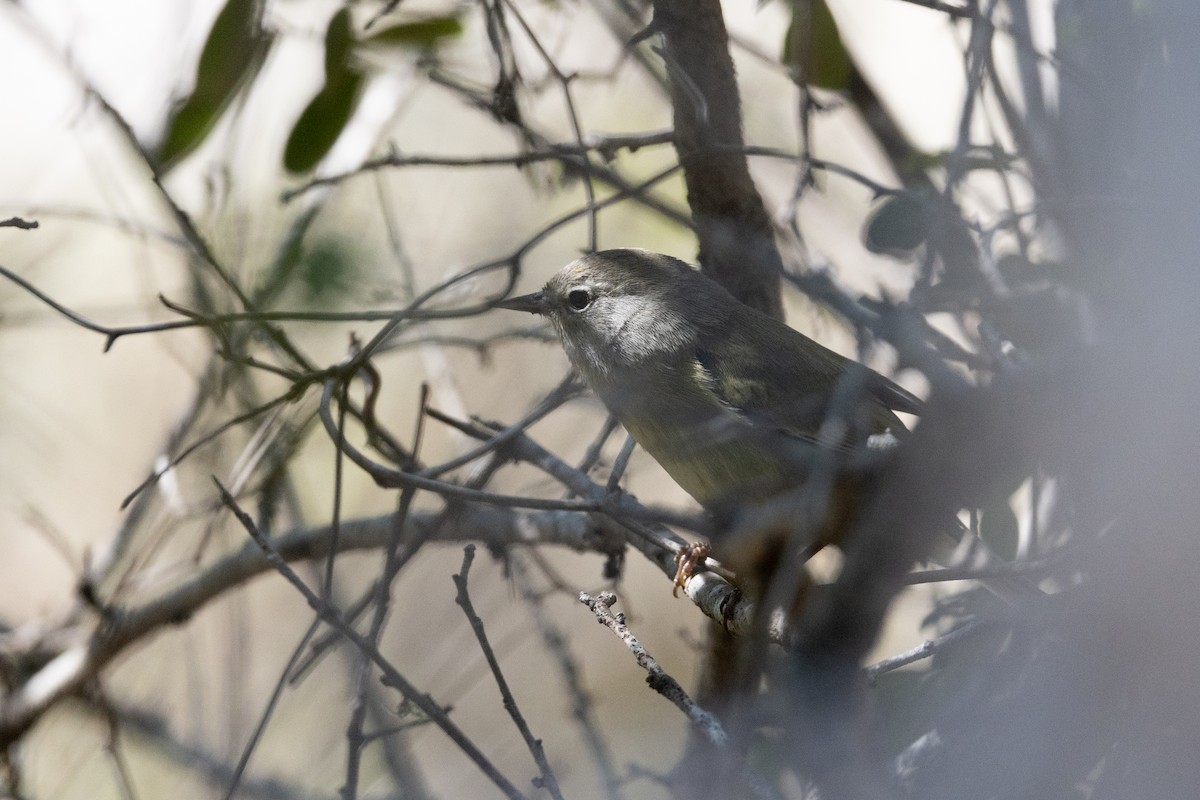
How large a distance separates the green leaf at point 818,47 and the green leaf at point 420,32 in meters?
0.81

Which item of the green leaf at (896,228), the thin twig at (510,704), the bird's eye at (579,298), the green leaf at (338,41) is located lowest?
the green leaf at (896,228)

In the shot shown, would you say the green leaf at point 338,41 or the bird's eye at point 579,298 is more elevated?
the green leaf at point 338,41

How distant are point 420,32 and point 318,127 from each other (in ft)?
1.09

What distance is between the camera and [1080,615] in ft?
4.14

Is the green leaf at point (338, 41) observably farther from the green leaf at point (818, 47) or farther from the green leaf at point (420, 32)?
the green leaf at point (818, 47)

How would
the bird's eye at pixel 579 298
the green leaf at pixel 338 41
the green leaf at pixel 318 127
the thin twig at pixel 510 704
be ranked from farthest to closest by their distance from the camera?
the bird's eye at pixel 579 298, the green leaf at pixel 318 127, the green leaf at pixel 338 41, the thin twig at pixel 510 704

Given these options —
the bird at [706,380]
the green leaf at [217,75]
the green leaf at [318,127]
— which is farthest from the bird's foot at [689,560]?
the green leaf at [217,75]

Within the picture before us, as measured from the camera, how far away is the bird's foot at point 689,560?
226cm

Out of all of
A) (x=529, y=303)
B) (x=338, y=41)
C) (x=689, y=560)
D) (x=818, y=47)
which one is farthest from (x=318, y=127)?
(x=689, y=560)

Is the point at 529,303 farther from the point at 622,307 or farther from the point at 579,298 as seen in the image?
the point at 622,307

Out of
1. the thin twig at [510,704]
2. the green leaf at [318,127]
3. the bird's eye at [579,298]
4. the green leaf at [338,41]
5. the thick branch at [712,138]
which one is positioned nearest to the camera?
the thin twig at [510,704]

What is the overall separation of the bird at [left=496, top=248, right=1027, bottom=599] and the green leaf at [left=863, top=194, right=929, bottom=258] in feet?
0.97

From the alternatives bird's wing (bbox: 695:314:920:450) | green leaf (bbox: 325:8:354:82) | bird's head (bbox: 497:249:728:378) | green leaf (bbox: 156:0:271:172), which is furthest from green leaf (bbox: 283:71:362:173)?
bird's wing (bbox: 695:314:920:450)

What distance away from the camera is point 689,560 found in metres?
2.29
